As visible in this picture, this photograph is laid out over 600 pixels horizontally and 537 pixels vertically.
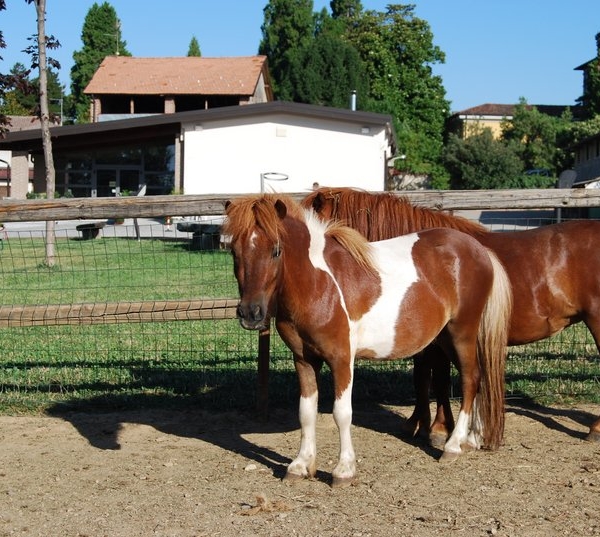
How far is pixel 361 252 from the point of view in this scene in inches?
196

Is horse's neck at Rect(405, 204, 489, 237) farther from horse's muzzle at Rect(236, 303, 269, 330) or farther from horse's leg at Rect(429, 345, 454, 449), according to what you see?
horse's muzzle at Rect(236, 303, 269, 330)

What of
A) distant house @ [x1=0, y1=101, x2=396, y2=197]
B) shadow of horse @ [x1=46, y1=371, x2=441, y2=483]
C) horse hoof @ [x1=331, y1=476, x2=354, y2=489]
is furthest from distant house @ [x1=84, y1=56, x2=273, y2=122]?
horse hoof @ [x1=331, y1=476, x2=354, y2=489]

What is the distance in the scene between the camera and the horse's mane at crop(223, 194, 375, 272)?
4.52 metres

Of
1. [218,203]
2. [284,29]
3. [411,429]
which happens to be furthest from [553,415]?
[284,29]

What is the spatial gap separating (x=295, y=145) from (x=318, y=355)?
25.5 m

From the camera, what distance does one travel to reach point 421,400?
231 inches

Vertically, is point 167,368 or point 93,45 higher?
point 93,45

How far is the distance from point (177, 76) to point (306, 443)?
3820 cm

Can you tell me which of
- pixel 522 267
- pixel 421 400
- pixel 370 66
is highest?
pixel 370 66

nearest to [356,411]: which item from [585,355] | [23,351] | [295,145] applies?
[585,355]

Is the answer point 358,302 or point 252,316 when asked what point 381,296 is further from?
point 252,316

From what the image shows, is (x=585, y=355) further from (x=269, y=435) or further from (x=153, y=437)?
(x=153, y=437)

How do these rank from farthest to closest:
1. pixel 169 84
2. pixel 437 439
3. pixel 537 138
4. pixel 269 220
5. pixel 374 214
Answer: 1. pixel 537 138
2. pixel 169 84
3. pixel 374 214
4. pixel 437 439
5. pixel 269 220

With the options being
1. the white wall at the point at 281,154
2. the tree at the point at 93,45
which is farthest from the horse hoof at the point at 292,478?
the tree at the point at 93,45
